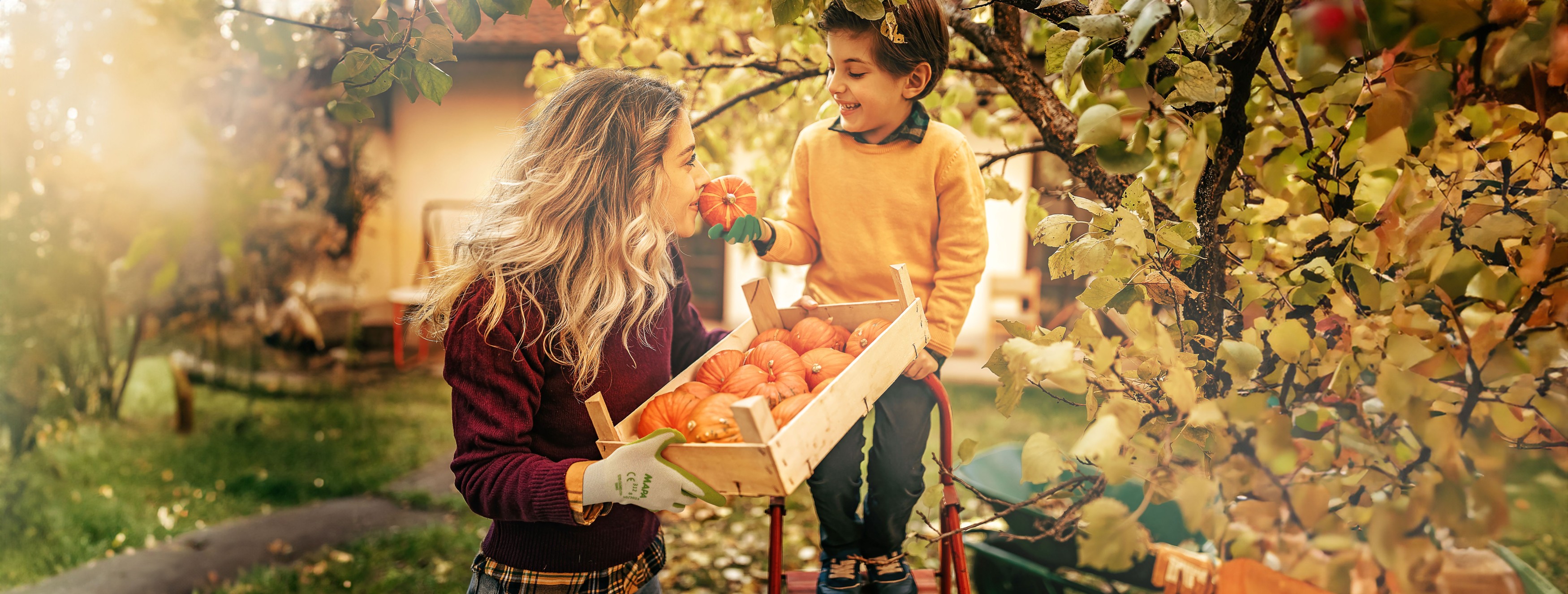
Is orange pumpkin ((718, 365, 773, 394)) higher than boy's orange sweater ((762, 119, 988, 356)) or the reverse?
the reverse

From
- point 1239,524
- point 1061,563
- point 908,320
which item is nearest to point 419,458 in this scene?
point 1061,563

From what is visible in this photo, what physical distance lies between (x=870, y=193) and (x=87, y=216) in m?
4.32

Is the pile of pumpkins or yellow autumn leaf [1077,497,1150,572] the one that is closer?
yellow autumn leaf [1077,497,1150,572]

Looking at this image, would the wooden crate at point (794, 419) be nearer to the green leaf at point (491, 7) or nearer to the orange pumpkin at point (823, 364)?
the orange pumpkin at point (823, 364)

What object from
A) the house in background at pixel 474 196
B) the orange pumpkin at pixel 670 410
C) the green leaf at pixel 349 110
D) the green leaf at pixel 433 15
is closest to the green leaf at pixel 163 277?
the house in background at pixel 474 196

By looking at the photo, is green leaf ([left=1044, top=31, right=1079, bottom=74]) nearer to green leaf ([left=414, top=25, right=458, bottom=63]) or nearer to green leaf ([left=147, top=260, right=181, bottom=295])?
green leaf ([left=414, top=25, right=458, bottom=63])

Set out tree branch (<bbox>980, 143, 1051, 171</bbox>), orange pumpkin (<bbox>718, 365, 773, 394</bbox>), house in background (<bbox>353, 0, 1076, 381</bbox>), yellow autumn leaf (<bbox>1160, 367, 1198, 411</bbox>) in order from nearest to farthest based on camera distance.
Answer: yellow autumn leaf (<bbox>1160, 367, 1198, 411</bbox>) → orange pumpkin (<bbox>718, 365, 773, 394</bbox>) → tree branch (<bbox>980, 143, 1051, 171</bbox>) → house in background (<bbox>353, 0, 1076, 381</bbox>)

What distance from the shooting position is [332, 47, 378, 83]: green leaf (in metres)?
1.47

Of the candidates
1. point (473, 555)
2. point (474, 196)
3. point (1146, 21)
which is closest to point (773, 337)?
point (1146, 21)

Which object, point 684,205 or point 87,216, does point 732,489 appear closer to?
point 684,205

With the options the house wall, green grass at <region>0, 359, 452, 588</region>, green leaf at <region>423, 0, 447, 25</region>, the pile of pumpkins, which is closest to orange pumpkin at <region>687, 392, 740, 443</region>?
the pile of pumpkins

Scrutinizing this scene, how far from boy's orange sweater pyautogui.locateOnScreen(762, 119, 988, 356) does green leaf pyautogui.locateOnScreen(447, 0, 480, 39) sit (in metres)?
0.70

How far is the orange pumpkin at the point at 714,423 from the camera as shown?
47.1 inches

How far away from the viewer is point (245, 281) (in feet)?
16.8
